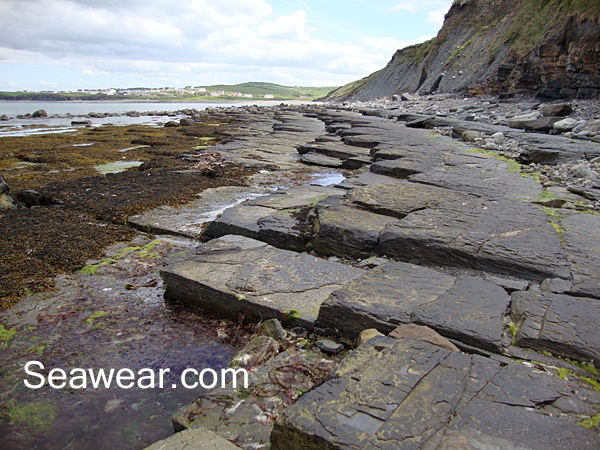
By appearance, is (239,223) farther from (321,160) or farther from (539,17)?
(539,17)

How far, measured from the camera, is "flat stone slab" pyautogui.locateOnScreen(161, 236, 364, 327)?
253 centimetres

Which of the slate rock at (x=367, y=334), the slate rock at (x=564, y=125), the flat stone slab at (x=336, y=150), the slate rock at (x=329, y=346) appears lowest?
the slate rock at (x=329, y=346)

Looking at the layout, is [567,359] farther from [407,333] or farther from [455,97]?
[455,97]

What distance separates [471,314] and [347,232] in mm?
1515

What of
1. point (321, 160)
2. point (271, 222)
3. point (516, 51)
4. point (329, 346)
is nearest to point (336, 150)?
point (321, 160)

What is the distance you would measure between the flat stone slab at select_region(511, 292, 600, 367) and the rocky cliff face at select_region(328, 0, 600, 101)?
663 inches

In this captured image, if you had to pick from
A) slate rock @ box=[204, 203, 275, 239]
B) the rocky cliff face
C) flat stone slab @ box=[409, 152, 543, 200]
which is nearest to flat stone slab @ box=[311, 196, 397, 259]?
slate rock @ box=[204, 203, 275, 239]

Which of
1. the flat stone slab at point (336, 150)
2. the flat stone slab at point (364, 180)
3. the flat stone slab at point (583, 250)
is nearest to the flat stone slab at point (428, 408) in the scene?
the flat stone slab at point (583, 250)

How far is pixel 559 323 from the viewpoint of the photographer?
6.79 ft

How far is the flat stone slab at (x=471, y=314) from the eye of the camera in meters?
2.00

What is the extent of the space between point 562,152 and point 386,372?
671cm

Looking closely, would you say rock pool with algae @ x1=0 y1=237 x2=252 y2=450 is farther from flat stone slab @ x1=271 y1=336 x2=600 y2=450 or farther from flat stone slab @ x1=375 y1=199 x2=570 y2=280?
flat stone slab @ x1=375 y1=199 x2=570 y2=280

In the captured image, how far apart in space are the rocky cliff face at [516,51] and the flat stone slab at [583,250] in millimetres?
15097

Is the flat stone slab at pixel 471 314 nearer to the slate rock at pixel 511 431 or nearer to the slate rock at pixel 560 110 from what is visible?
the slate rock at pixel 511 431
